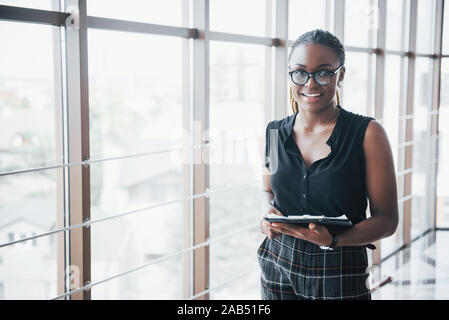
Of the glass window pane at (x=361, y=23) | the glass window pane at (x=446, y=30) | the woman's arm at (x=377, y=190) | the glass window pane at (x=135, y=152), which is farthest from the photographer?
the glass window pane at (x=446, y=30)

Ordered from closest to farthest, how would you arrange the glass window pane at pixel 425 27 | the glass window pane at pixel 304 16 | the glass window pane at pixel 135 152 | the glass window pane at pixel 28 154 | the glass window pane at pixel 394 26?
the glass window pane at pixel 28 154 → the glass window pane at pixel 135 152 → the glass window pane at pixel 304 16 → the glass window pane at pixel 394 26 → the glass window pane at pixel 425 27

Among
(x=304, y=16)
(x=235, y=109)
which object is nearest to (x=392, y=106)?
(x=304, y=16)

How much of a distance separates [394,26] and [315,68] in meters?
2.71

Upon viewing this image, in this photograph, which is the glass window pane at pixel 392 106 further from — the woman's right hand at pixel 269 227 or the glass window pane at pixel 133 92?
the woman's right hand at pixel 269 227

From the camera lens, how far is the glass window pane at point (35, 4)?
1398 mm

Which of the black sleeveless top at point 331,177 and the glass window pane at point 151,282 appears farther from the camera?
the glass window pane at point 151,282

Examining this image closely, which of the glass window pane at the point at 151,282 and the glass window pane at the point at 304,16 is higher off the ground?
the glass window pane at the point at 304,16

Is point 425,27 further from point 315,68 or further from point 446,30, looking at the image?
point 315,68

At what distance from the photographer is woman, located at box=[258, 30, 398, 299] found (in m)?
1.03

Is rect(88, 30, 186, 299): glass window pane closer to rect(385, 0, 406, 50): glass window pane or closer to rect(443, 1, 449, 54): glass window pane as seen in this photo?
rect(385, 0, 406, 50): glass window pane

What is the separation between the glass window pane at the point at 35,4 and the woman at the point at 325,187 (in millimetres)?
777

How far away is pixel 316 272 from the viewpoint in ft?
3.44

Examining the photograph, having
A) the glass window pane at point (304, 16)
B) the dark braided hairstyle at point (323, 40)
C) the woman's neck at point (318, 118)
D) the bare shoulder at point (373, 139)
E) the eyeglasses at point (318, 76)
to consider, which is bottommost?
the bare shoulder at point (373, 139)

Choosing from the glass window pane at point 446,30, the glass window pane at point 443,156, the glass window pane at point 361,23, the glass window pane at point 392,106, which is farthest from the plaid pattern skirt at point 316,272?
the glass window pane at point 446,30
